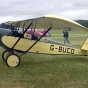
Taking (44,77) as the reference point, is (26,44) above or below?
above

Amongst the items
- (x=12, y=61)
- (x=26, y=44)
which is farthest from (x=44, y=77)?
(x=26, y=44)

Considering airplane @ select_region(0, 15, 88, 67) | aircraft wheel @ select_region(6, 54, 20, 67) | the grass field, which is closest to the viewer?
Result: the grass field

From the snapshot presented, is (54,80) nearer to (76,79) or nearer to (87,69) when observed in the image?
(76,79)

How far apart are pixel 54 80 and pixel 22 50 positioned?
2998mm

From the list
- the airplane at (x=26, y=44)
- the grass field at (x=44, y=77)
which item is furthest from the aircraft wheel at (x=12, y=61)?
the grass field at (x=44, y=77)

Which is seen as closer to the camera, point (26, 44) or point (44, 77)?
point (44, 77)

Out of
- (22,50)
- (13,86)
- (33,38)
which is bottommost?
(13,86)

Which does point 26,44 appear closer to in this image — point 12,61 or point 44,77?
point 12,61

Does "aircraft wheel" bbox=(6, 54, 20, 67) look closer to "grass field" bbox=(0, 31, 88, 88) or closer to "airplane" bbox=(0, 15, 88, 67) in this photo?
Result: "airplane" bbox=(0, 15, 88, 67)

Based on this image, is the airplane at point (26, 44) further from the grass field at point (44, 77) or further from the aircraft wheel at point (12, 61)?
the grass field at point (44, 77)

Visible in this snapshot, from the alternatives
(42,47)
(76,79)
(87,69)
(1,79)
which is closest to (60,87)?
(76,79)

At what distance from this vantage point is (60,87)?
520cm

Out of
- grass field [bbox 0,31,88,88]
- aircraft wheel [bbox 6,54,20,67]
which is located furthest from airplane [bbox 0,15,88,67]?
grass field [bbox 0,31,88,88]

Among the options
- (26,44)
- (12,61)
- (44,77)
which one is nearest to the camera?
(44,77)
